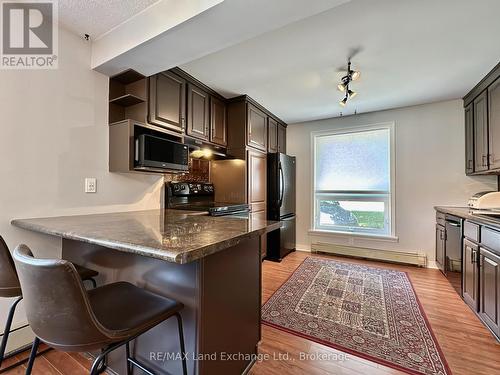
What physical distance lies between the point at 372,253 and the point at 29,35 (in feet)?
15.3

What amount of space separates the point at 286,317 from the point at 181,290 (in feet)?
4.38

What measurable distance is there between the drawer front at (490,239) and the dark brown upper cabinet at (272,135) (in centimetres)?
267

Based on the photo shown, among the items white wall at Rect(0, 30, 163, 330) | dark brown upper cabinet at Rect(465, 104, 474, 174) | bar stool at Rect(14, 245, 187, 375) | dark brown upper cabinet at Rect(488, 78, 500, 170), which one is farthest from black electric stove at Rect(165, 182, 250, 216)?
dark brown upper cabinet at Rect(465, 104, 474, 174)

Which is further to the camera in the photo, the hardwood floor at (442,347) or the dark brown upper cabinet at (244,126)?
the dark brown upper cabinet at (244,126)

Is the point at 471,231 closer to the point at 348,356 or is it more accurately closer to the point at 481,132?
the point at 481,132

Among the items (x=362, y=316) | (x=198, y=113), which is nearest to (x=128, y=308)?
(x=362, y=316)

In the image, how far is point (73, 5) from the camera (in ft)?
5.16

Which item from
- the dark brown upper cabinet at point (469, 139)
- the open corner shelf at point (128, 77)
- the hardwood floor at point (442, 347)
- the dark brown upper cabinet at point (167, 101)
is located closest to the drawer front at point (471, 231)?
the hardwood floor at point (442, 347)

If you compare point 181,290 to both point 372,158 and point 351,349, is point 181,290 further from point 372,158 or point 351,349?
point 372,158

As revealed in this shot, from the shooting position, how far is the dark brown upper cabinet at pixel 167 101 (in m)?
2.20

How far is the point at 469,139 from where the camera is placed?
9.99 feet

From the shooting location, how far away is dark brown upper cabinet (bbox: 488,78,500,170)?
2.37 meters

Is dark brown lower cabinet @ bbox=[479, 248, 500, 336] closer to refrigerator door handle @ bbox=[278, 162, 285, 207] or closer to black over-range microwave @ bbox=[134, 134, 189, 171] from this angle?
refrigerator door handle @ bbox=[278, 162, 285, 207]

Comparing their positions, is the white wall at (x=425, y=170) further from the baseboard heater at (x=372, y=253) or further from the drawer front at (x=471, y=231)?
the drawer front at (x=471, y=231)
